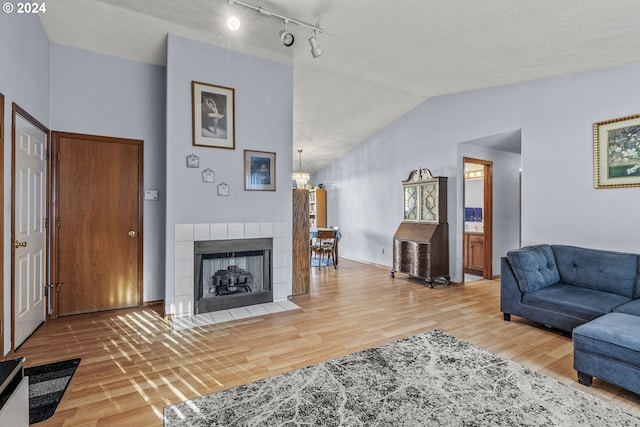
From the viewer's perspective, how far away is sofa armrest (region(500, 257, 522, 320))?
3236mm

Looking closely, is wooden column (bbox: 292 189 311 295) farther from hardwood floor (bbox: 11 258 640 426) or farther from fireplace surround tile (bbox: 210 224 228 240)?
fireplace surround tile (bbox: 210 224 228 240)

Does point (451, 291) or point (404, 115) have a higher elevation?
point (404, 115)

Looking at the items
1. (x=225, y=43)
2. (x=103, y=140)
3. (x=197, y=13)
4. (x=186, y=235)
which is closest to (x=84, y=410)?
(x=186, y=235)

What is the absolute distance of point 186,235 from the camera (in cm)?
346

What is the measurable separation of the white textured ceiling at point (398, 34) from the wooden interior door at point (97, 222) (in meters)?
1.19

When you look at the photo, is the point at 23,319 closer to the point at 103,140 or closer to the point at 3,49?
the point at 103,140

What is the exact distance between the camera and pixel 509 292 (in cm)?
330

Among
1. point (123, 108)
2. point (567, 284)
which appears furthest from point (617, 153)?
point (123, 108)

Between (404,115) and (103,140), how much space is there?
15.8 ft

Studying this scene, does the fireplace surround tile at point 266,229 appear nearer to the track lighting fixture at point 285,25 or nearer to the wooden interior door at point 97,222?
the wooden interior door at point 97,222

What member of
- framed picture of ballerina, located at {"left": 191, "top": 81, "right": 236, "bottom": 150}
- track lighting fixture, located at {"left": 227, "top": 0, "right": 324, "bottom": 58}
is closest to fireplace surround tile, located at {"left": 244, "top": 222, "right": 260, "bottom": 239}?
framed picture of ballerina, located at {"left": 191, "top": 81, "right": 236, "bottom": 150}

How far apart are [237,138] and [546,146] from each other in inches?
149

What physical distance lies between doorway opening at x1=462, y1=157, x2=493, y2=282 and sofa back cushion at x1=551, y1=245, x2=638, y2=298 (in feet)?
5.60

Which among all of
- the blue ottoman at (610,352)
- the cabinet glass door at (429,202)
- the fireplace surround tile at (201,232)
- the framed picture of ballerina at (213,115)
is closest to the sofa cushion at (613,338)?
the blue ottoman at (610,352)
